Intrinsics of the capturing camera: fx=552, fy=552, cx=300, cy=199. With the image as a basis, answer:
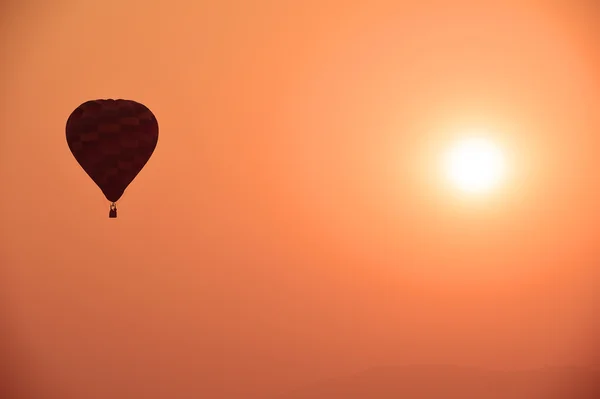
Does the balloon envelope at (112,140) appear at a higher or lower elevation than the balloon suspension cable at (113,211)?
higher

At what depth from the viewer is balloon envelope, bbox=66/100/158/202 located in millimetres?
1614

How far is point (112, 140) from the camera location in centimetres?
160

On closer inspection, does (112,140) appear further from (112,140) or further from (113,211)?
(113,211)

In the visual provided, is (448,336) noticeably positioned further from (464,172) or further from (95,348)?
(95,348)

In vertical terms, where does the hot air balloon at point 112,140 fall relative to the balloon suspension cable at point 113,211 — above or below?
above

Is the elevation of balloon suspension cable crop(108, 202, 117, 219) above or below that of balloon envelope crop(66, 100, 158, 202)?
below

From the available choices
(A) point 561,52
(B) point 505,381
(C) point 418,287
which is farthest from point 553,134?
(B) point 505,381

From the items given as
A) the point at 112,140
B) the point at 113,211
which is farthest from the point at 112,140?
the point at 113,211

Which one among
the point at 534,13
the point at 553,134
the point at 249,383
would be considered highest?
the point at 534,13

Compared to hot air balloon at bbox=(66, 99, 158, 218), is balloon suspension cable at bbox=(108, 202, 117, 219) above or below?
A: below

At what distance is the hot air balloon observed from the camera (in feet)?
5.30

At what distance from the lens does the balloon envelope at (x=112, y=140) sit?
5.30ft

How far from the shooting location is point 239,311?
1689mm

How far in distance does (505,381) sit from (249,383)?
0.78 meters
